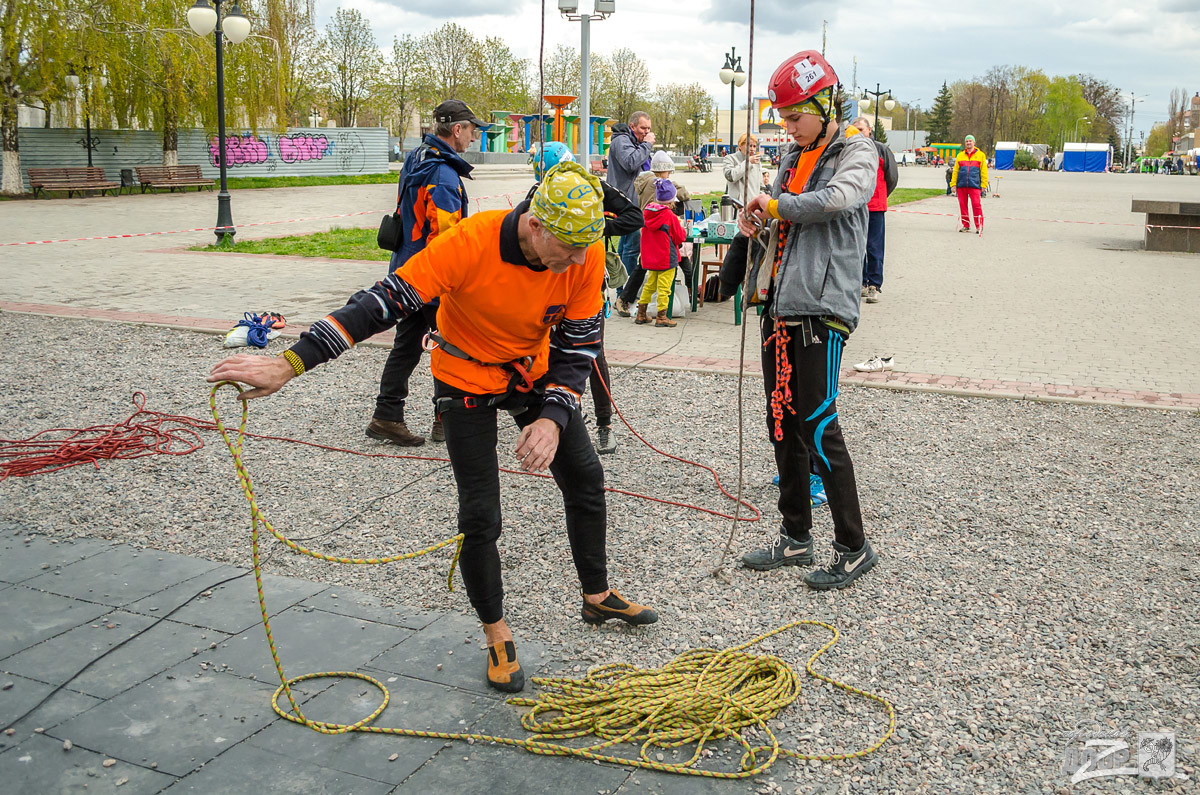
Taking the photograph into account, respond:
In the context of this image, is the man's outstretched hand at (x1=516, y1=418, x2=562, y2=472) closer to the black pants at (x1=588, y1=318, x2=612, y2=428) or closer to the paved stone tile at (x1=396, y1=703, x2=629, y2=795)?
the paved stone tile at (x1=396, y1=703, x2=629, y2=795)

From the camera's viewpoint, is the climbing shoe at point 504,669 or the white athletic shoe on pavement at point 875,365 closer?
the climbing shoe at point 504,669

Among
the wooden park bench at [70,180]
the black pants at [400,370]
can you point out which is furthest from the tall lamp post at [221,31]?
the wooden park bench at [70,180]

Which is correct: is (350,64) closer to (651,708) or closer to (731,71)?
(731,71)

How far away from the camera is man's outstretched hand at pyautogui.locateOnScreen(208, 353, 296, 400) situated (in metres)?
2.69

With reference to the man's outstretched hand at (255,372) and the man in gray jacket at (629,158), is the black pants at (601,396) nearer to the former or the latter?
the man's outstretched hand at (255,372)

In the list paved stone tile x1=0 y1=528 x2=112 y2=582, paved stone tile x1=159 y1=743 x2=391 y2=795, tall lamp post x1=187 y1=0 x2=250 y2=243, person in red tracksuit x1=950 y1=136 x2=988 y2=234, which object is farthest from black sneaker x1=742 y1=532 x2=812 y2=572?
tall lamp post x1=187 y1=0 x2=250 y2=243

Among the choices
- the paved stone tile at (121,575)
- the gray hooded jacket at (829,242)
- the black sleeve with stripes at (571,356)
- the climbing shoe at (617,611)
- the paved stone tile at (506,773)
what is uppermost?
the gray hooded jacket at (829,242)

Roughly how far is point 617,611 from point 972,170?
1653 cm

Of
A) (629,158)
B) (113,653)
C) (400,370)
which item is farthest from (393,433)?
(629,158)

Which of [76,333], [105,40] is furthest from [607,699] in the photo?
[105,40]

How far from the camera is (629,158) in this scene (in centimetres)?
995

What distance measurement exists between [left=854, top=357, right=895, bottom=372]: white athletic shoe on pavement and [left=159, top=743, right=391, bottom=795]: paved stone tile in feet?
20.3

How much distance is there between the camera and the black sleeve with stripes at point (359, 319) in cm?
289

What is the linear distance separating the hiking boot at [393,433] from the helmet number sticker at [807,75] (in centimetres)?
335
